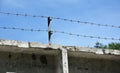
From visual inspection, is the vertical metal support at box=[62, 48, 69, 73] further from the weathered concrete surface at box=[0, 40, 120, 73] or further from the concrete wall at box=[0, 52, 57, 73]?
the concrete wall at box=[0, 52, 57, 73]

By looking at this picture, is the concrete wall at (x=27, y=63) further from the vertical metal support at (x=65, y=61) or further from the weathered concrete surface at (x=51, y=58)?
the vertical metal support at (x=65, y=61)

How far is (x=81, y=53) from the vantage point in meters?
10.0

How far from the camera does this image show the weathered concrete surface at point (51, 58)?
30.9 feet

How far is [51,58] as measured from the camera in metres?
10.0

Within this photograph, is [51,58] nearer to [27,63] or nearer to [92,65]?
[27,63]

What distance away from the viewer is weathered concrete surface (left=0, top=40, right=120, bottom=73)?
942cm

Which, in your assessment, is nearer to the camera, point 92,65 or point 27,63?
point 27,63

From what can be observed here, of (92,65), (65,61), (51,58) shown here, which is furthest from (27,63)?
(92,65)

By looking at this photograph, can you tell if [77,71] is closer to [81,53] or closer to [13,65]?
[81,53]

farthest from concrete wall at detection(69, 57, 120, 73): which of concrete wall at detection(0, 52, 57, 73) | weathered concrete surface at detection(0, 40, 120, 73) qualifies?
concrete wall at detection(0, 52, 57, 73)

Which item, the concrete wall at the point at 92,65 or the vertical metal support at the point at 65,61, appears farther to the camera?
the concrete wall at the point at 92,65

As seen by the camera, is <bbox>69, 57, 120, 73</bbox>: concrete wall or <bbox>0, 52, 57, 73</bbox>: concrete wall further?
<bbox>69, 57, 120, 73</bbox>: concrete wall

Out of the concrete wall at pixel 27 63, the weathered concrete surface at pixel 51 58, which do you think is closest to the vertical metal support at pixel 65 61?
the weathered concrete surface at pixel 51 58

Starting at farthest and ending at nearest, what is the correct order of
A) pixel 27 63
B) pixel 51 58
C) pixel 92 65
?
1. pixel 92 65
2. pixel 51 58
3. pixel 27 63
